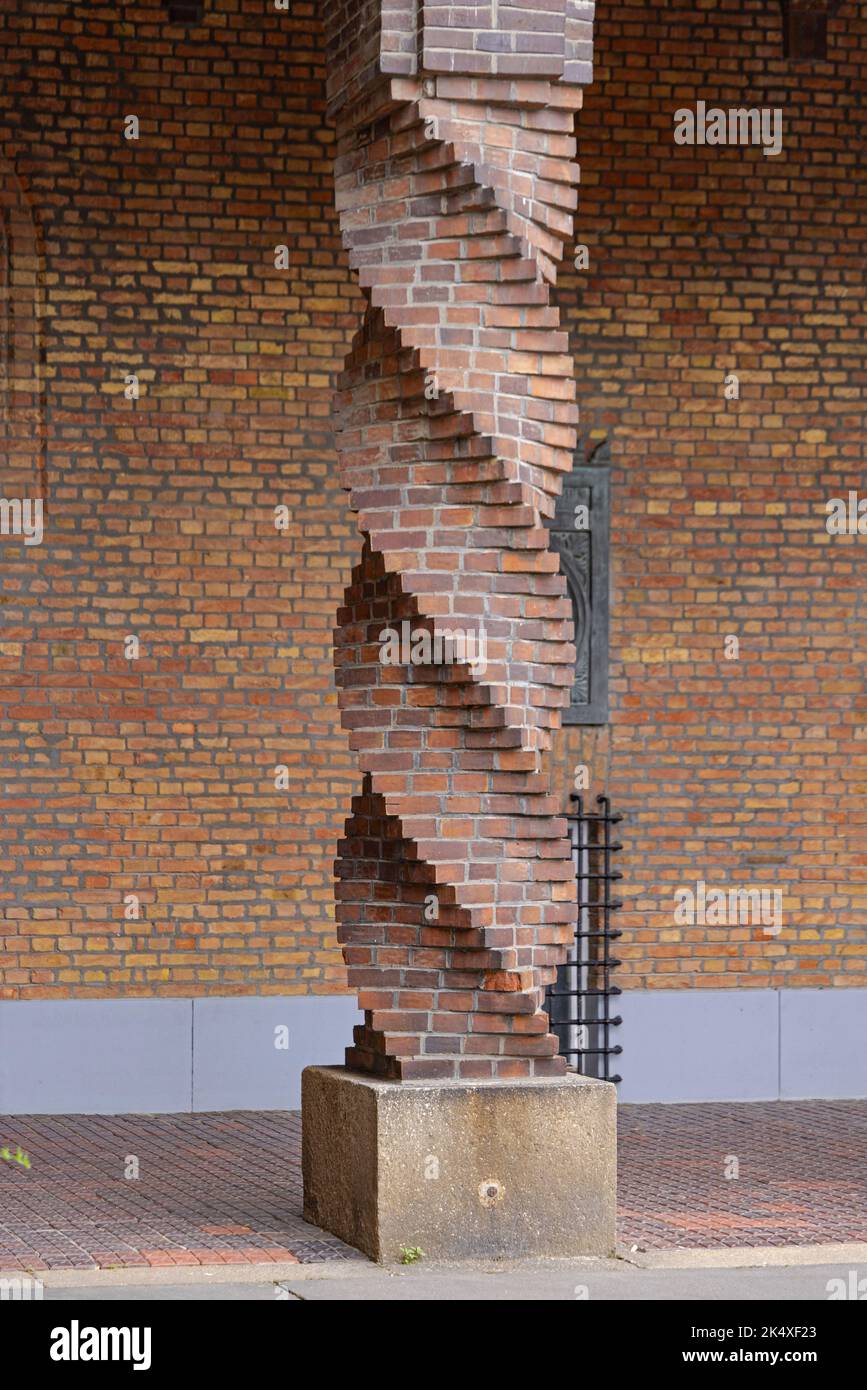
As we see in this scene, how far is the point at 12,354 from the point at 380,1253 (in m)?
6.10

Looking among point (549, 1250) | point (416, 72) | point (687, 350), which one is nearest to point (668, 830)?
point (687, 350)

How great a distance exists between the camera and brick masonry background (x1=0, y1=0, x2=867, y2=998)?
10938mm

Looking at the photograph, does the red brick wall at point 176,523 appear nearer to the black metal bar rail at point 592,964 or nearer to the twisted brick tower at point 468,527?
the black metal bar rail at point 592,964

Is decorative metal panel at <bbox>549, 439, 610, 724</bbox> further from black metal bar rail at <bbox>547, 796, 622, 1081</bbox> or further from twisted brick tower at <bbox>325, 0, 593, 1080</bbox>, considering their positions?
twisted brick tower at <bbox>325, 0, 593, 1080</bbox>

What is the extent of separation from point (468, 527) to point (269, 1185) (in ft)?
10.8

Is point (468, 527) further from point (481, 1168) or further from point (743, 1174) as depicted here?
point (743, 1174)

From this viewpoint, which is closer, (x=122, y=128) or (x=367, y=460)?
(x=367, y=460)

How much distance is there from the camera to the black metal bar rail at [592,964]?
37.3 ft

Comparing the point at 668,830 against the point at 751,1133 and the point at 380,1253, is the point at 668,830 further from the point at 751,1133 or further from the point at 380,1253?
the point at 380,1253

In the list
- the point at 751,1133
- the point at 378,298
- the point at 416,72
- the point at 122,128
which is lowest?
the point at 751,1133

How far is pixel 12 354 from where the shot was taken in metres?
10.9

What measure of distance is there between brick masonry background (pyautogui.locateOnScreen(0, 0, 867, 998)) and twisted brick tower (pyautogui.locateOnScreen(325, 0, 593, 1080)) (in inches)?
157

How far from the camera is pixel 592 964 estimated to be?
37.0ft

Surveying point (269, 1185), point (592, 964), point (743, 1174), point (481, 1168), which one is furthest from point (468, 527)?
point (592, 964)
